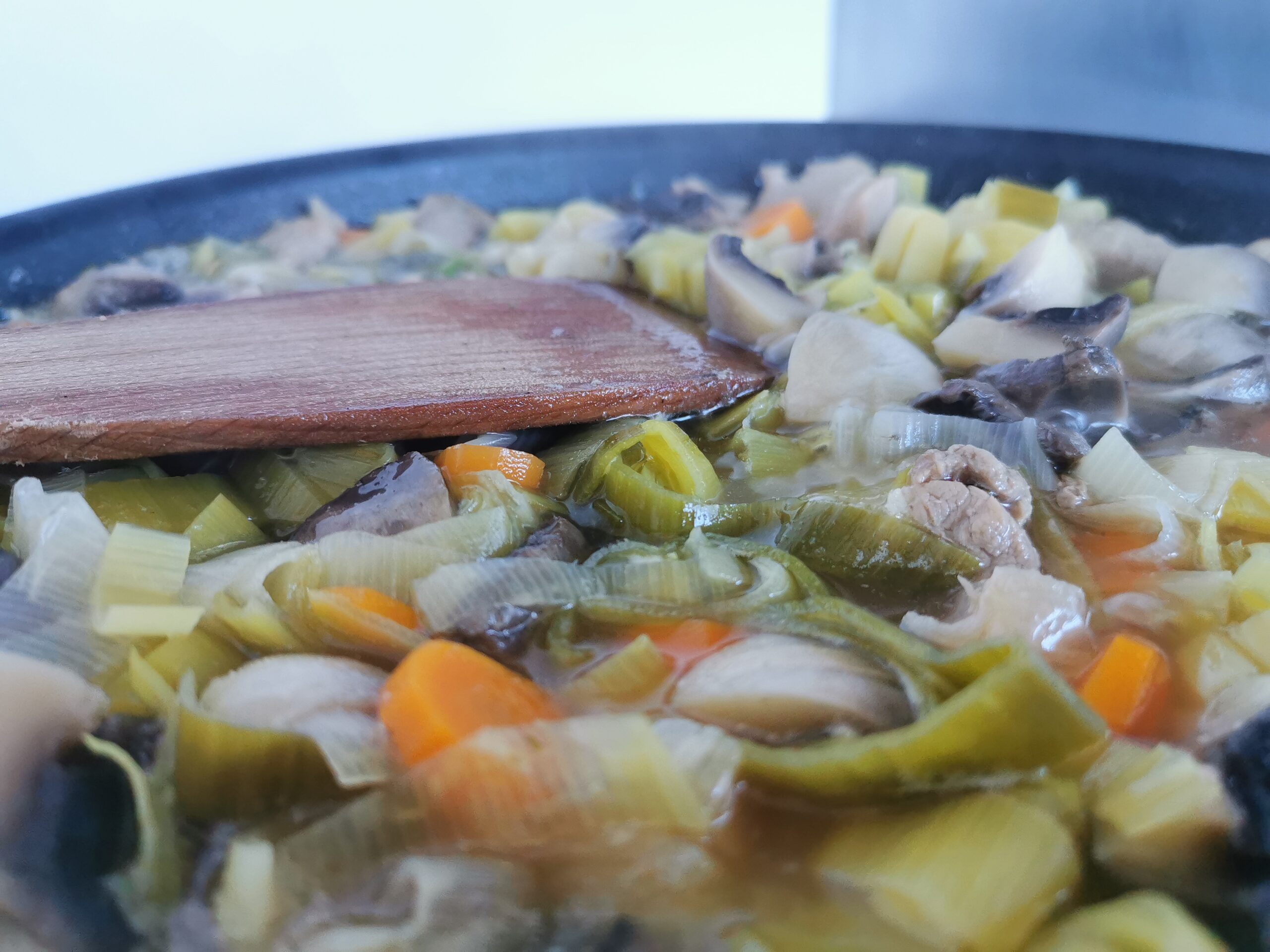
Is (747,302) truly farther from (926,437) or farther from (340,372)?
(340,372)

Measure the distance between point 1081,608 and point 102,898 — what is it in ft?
3.33

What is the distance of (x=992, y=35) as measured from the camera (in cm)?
317

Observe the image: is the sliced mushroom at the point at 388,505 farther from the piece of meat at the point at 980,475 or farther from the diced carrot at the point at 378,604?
the piece of meat at the point at 980,475

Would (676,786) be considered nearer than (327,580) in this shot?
Yes

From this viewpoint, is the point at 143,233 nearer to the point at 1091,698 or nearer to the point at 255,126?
the point at 255,126

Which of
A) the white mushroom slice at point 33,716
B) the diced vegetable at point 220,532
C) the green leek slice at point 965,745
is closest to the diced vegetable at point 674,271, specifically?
the diced vegetable at point 220,532

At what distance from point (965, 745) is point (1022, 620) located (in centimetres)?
24

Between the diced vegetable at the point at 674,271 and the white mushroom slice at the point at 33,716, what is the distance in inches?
55.1

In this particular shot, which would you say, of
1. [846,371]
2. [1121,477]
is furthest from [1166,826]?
[846,371]

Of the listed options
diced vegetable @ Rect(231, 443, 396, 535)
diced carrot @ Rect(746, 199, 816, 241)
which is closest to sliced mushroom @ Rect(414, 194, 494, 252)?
diced carrot @ Rect(746, 199, 816, 241)

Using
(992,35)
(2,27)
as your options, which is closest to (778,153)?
(992,35)

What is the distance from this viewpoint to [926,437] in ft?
4.46

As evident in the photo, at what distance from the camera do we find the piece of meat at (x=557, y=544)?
1.15 meters

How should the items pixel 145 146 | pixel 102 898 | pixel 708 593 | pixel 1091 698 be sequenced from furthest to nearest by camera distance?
pixel 145 146 → pixel 708 593 → pixel 1091 698 → pixel 102 898
